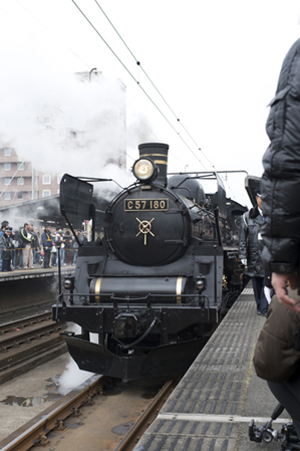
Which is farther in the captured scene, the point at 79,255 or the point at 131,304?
the point at 79,255

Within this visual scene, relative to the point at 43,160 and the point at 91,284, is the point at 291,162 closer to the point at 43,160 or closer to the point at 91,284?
the point at 91,284

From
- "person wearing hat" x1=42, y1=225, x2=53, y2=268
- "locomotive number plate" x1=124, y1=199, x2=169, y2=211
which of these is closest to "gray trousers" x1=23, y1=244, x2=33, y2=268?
"person wearing hat" x1=42, y1=225, x2=53, y2=268

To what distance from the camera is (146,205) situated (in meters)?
6.01

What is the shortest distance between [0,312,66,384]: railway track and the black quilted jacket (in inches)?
231

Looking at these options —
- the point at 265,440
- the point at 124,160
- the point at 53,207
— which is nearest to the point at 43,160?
the point at 124,160

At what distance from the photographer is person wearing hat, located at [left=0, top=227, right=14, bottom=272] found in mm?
12289

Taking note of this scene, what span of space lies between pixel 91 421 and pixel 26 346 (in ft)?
11.3

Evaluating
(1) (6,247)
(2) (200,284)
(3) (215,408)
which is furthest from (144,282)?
(1) (6,247)

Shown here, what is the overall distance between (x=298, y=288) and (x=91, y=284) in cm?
461

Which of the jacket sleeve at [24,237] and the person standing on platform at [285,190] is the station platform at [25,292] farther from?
the person standing on platform at [285,190]

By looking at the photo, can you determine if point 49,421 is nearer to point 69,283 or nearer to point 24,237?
point 69,283

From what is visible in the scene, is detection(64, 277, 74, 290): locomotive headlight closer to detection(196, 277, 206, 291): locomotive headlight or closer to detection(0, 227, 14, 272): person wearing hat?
detection(196, 277, 206, 291): locomotive headlight

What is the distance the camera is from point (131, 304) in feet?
18.1

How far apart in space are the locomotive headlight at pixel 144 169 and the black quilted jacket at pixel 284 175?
446cm
